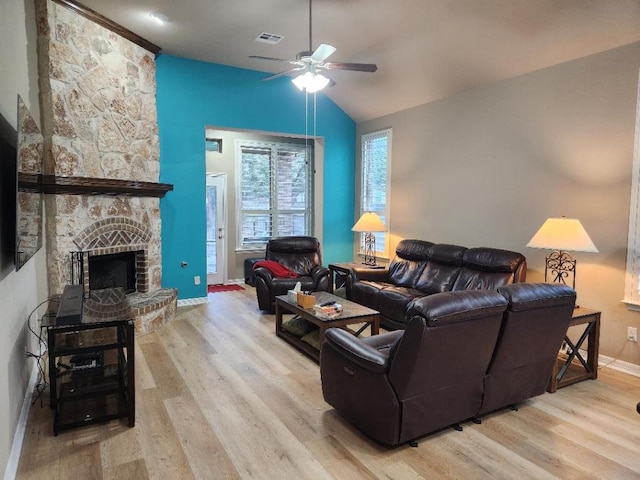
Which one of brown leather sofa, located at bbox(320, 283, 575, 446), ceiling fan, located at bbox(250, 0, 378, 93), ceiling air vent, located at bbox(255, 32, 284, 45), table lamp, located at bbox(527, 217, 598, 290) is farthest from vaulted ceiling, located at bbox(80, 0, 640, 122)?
brown leather sofa, located at bbox(320, 283, 575, 446)

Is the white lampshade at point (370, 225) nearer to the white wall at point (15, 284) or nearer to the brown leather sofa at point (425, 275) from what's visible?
the brown leather sofa at point (425, 275)

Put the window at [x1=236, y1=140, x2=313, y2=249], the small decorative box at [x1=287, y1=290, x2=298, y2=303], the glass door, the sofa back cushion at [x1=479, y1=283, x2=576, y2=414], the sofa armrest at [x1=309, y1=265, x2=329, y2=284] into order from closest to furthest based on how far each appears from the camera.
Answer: the sofa back cushion at [x1=479, y1=283, x2=576, y2=414] → the small decorative box at [x1=287, y1=290, x2=298, y2=303] → the sofa armrest at [x1=309, y1=265, x2=329, y2=284] → the glass door → the window at [x1=236, y1=140, x2=313, y2=249]

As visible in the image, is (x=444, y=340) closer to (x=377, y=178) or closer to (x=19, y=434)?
(x=19, y=434)

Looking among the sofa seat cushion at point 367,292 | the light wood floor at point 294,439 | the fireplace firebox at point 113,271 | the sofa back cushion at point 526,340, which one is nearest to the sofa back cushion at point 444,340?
the sofa back cushion at point 526,340

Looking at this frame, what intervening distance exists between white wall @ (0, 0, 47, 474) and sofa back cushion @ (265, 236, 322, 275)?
9.78 feet

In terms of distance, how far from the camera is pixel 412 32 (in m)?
4.58

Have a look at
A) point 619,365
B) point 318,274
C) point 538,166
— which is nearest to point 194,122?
point 318,274

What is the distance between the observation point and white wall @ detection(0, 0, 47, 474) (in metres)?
2.14

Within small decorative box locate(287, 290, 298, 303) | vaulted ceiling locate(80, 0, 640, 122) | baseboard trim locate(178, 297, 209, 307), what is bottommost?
baseboard trim locate(178, 297, 209, 307)

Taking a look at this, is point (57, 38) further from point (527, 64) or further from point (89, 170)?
point (527, 64)

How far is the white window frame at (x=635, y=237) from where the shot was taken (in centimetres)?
356

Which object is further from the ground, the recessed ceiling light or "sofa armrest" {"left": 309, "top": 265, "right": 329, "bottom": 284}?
the recessed ceiling light

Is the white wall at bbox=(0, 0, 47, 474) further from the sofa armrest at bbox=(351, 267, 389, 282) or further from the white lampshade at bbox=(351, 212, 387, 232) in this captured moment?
the white lampshade at bbox=(351, 212, 387, 232)

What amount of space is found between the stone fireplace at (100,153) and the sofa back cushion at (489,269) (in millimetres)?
3557
